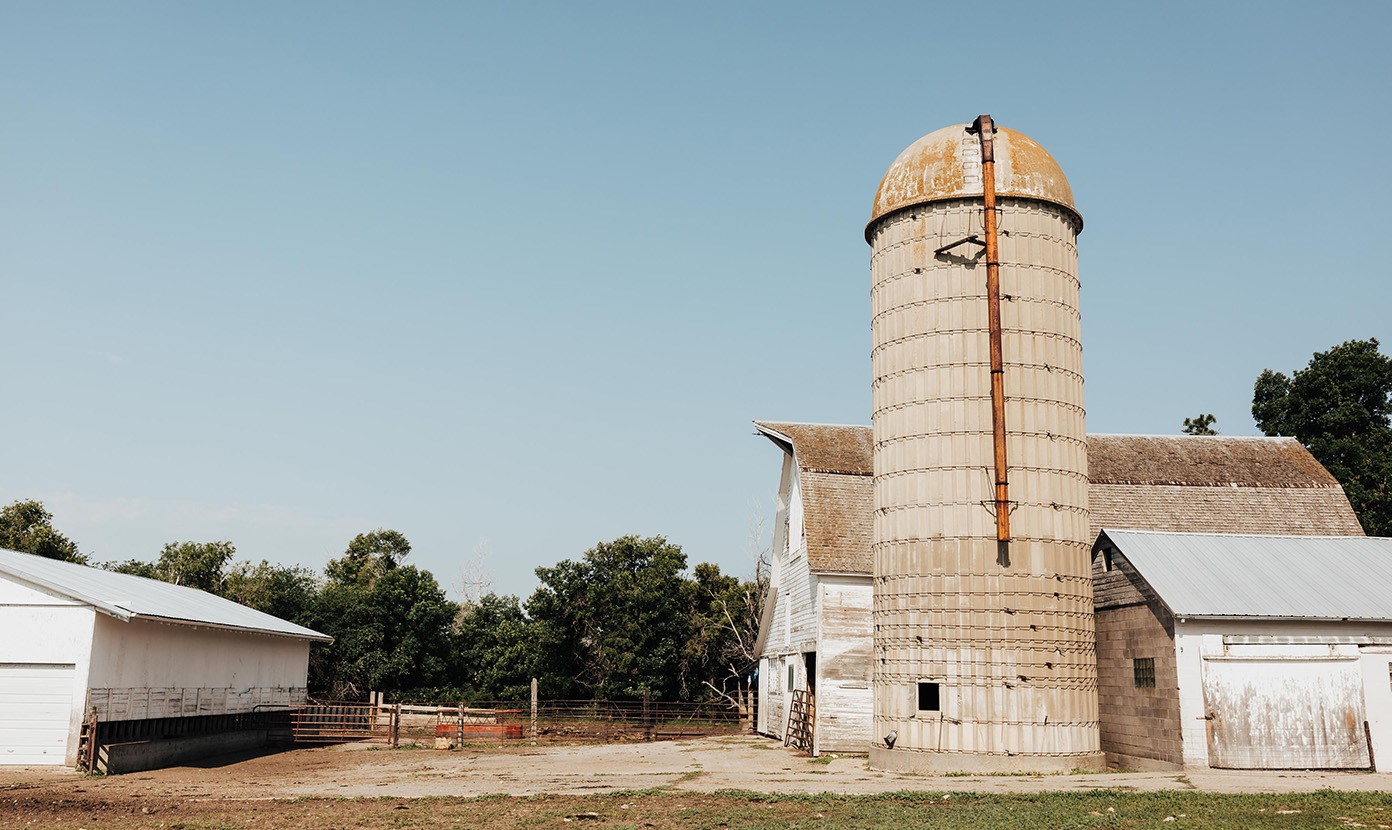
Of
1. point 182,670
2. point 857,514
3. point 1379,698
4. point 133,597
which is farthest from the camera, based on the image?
point 857,514

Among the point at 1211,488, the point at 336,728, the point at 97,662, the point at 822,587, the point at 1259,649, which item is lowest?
the point at 336,728

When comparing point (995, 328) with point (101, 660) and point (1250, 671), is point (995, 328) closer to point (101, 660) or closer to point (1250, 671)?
point (1250, 671)

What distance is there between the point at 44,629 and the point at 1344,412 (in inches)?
1891

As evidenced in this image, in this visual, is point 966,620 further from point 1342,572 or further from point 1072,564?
point 1342,572

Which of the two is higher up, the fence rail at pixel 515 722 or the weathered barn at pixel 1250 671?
the weathered barn at pixel 1250 671

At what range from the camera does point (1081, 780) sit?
20.4m

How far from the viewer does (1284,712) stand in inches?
848

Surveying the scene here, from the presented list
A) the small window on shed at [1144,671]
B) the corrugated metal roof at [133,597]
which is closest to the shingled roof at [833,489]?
the small window on shed at [1144,671]

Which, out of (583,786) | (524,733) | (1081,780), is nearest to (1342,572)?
(1081,780)

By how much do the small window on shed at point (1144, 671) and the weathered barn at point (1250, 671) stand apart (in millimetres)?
21

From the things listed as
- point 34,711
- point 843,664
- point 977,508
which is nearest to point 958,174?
point 977,508

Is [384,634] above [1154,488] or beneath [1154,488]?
beneath

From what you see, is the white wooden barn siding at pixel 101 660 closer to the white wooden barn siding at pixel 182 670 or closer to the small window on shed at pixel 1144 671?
the white wooden barn siding at pixel 182 670

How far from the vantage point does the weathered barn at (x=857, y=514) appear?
28.8m
